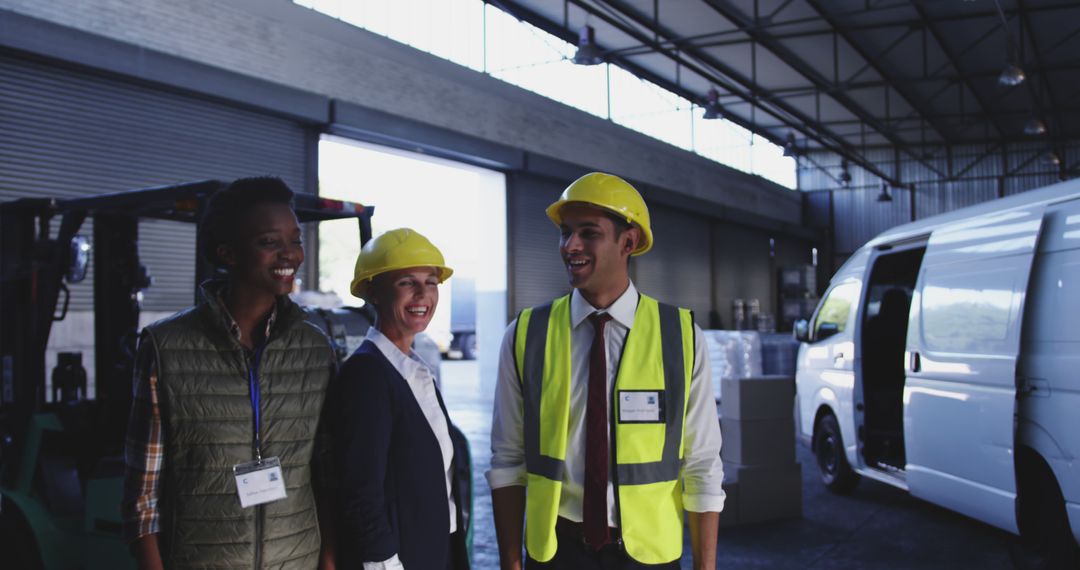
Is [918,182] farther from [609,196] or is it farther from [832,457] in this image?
[609,196]

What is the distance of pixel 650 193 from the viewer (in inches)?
808

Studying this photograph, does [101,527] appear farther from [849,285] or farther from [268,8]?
[268,8]

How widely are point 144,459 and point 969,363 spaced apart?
501 cm

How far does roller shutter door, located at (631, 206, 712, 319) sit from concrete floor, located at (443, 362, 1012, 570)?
1246 cm

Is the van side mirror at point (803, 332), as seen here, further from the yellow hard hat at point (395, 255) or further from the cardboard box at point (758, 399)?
the yellow hard hat at point (395, 255)

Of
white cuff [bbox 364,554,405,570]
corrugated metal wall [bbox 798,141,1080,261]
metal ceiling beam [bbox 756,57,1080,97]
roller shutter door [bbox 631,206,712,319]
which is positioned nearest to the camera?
white cuff [bbox 364,554,405,570]

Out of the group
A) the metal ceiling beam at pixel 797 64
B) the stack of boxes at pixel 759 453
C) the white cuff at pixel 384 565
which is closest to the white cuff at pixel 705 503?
the white cuff at pixel 384 565

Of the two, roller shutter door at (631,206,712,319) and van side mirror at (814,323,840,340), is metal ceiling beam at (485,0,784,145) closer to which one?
roller shutter door at (631,206,712,319)

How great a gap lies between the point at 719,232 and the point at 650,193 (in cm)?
540

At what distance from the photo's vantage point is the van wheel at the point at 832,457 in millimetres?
7785

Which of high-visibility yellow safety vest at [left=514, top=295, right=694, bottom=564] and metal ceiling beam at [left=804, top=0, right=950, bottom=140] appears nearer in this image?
high-visibility yellow safety vest at [left=514, top=295, right=694, bottom=564]

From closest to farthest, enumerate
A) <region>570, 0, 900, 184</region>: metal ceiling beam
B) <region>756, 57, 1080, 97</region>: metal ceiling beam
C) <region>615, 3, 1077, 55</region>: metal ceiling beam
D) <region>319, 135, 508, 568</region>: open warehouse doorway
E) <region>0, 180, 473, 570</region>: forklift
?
<region>0, 180, 473, 570</region>: forklift → <region>319, 135, 508, 568</region>: open warehouse doorway → <region>615, 3, 1077, 55</region>: metal ceiling beam → <region>570, 0, 900, 184</region>: metal ceiling beam → <region>756, 57, 1080, 97</region>: metal ceiling beam

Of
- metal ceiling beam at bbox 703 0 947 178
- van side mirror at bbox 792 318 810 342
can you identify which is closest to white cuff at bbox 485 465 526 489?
van side mirror at bbox 792 318 810 342

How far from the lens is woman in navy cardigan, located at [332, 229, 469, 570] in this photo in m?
2.17
